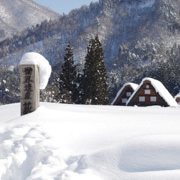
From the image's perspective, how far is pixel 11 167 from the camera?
423 cm

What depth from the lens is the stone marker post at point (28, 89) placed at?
6.17m

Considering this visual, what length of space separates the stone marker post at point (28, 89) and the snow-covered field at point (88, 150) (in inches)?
23.6

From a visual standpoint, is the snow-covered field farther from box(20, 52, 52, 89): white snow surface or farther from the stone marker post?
box(20, 52, 52, 89): white snow surface

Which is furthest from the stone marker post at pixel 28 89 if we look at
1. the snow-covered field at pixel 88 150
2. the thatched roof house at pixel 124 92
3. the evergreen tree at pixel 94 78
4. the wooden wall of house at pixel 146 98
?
the thatched roof house at pixel 124 92

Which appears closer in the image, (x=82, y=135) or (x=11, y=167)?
(x=11, y=167)

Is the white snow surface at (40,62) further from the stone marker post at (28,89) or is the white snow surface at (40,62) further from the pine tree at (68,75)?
the pine tree at (68,75)

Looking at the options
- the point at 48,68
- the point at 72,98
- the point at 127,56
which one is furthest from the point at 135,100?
the point at 127,56

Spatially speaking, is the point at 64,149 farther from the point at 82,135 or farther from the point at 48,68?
the point at 48,68

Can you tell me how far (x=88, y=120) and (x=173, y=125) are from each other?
1.67 m

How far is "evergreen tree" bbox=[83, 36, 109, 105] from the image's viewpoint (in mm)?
31516

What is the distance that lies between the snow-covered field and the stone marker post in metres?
0.60

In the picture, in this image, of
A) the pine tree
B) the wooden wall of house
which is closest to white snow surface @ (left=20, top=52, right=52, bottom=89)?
the wooden wall of house

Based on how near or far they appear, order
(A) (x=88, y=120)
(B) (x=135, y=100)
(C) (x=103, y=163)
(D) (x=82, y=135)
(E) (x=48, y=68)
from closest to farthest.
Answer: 1. (C) (x=103, y=163)
2. (D) (x=82, y=135)
3. (A) (x=88, y=120)
4. (E) (x=48, y=68)
5. (B) (x=135, y=100)

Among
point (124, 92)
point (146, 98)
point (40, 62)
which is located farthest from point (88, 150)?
point (124, 92)
